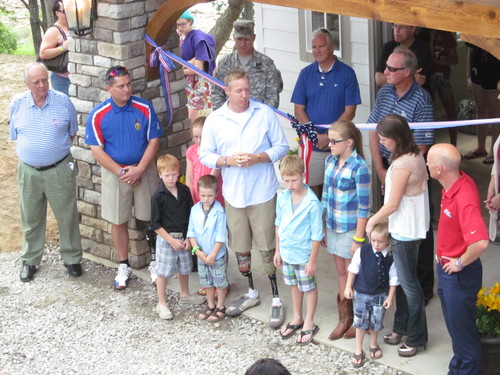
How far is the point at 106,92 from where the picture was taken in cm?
752

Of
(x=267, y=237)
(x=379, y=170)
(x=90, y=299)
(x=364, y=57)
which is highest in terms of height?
(x=364, y=57)

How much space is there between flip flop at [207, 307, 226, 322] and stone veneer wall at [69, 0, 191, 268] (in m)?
1.20

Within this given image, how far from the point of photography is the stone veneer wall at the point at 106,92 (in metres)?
Result: 7.32

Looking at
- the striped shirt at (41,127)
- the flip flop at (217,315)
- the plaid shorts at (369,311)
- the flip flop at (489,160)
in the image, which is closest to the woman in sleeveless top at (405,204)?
the plaid shorts at (369,311)

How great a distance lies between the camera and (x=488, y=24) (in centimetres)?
493

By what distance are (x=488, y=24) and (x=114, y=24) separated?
3425 millimetres

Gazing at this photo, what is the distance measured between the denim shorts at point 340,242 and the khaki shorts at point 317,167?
4.04ft

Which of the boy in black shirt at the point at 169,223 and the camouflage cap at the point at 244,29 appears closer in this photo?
the boy in black shirt at the point at 169,223

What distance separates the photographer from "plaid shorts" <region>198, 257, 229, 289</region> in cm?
676

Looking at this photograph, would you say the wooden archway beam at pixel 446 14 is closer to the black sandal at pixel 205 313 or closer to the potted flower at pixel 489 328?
the potted flower at pixel 489 328

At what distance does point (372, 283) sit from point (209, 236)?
141 centimetres

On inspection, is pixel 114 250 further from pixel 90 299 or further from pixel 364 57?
pixel 364 57

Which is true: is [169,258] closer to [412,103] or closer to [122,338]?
[122,338]

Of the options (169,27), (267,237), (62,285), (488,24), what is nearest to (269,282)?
(267,237)
